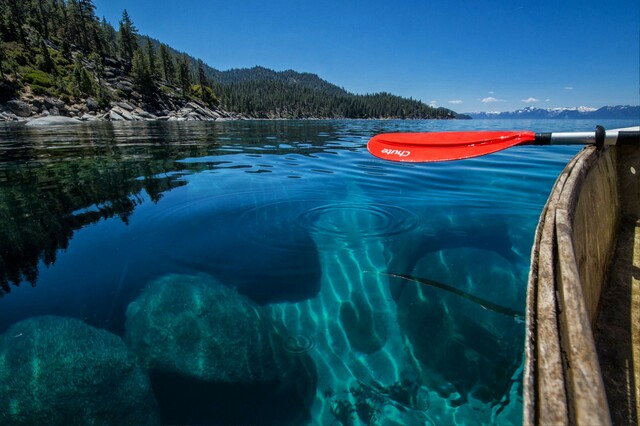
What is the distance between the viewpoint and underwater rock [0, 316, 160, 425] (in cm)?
237

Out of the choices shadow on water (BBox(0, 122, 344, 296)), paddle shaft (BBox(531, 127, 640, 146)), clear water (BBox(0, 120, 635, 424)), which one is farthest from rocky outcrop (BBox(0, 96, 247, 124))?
paddle shaft (BBox(531, 127, 640, 146))

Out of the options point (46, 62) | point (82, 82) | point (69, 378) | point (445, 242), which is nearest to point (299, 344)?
point (69, 378)

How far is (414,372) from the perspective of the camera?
9.09 ft

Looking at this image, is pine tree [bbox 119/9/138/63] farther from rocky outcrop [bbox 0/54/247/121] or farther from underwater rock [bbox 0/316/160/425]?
underwater rock [bbox 0/316/160/425]

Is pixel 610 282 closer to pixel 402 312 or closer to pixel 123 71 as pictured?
pixel 402 312

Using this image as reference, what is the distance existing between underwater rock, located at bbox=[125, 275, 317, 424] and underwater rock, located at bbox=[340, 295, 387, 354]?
0.54 m

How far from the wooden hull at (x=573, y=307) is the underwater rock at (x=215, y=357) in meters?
1.88

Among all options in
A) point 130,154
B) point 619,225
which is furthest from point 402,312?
point 130,154

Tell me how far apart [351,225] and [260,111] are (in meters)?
138

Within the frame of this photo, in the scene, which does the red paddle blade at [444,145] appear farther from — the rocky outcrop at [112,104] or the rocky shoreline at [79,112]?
the rocky outcrop at [112,104]

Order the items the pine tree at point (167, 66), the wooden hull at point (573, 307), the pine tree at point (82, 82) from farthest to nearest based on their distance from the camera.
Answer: the pine tree at point (167, 66) → the pine tree at point (82, 82) → the wooden hull at point (573, 307)

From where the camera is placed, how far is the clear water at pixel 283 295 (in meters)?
2.57

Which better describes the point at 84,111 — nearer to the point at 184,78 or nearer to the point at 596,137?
the point at 184,78

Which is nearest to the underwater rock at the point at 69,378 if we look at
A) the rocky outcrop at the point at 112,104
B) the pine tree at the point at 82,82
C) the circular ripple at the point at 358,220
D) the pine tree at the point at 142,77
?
the circular ripple at the point at 358,220
